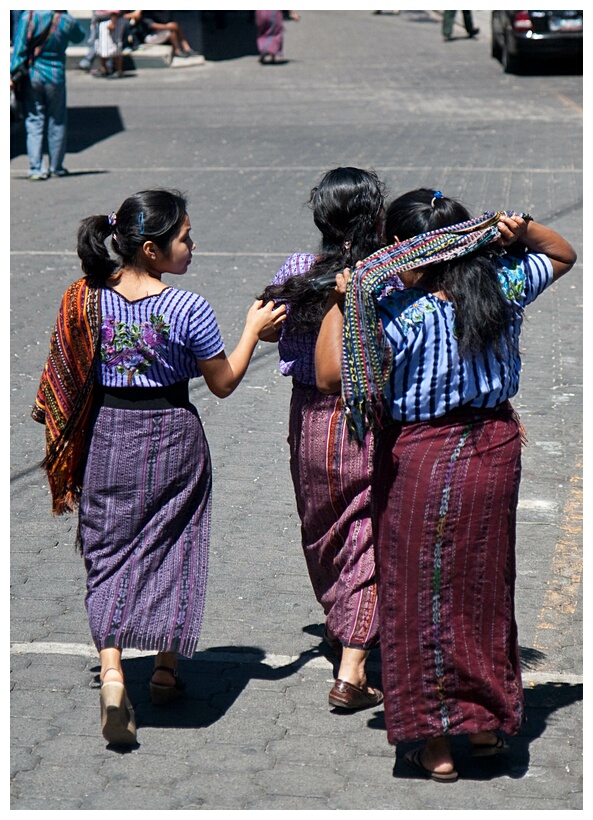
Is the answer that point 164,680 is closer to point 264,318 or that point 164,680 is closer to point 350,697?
point 350,697

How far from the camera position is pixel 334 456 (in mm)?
4023

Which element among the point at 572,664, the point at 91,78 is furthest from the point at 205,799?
the point at 91,78

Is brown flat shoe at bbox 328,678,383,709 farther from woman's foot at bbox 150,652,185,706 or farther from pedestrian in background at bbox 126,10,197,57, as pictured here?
pedestrian in background at bbox 126,10,197,57

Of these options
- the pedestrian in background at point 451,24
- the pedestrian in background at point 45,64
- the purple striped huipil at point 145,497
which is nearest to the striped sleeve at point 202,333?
the purple striped huipil at point 145,497

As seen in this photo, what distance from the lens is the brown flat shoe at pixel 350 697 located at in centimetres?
398

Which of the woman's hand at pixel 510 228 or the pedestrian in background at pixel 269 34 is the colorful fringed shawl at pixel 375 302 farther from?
the pedestrian in background at pixel 269 34

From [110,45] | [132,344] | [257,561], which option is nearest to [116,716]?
[132,344]

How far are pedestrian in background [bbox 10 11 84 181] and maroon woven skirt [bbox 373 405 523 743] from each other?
36.8ft

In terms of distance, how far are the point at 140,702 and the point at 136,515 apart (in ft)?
2.34

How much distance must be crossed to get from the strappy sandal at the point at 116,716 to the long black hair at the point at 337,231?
1312 millimetres

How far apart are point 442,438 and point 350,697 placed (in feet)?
3.55

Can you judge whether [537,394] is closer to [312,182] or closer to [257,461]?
[257,461]

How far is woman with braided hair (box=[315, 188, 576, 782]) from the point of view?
3348 mm

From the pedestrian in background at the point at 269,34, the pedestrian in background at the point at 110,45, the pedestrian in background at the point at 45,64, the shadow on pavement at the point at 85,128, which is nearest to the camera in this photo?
the pedestrian in background at the point at 45,64
